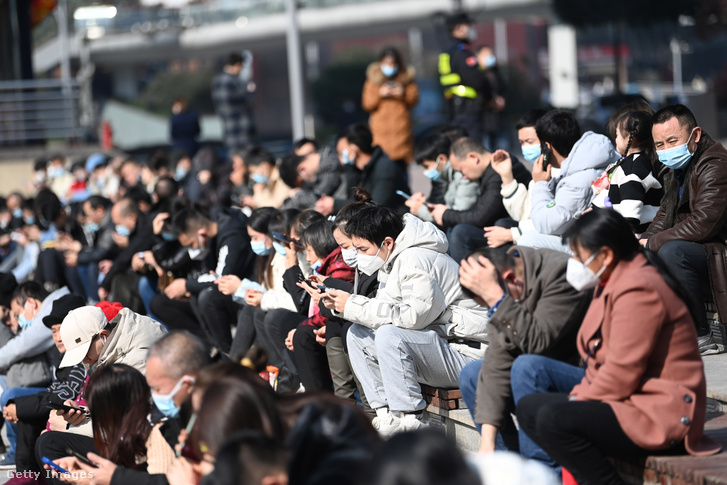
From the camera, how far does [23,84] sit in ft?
72.5

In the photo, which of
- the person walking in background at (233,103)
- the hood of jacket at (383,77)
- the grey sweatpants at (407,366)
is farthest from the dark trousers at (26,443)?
the person walking in background at (233,103)

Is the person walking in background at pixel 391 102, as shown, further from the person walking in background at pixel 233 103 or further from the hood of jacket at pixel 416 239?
the hood of jacket at pixel 416 239

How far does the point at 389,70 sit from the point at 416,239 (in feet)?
21.1

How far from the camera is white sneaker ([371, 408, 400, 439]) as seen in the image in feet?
18.7

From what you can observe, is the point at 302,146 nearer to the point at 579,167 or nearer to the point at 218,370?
the point at 579,167

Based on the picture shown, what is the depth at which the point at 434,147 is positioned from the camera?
8.23 metres

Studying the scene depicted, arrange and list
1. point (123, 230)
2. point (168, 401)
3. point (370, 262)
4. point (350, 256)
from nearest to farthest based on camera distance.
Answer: point (168, 401) → point (370, 262) → point (350, 256) → point (123, 230)

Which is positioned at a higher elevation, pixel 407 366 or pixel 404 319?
pixel 404 319

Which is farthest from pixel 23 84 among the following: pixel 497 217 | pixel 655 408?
pixel 655 408

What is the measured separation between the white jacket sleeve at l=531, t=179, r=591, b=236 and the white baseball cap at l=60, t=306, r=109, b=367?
275 cm

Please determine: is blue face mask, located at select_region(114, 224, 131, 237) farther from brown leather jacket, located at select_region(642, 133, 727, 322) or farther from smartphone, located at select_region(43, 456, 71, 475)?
brown leather jacket, located at select_region(642, 133, 727, 322)

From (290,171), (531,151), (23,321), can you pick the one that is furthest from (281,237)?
(290,171)

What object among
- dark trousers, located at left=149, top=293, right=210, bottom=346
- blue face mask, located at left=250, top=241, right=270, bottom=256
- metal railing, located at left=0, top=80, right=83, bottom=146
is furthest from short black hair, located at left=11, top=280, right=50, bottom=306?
metal railing, located at left=0, top=80, right=83, bottom=146

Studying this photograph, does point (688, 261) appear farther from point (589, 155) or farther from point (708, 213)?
point (589, 155)
